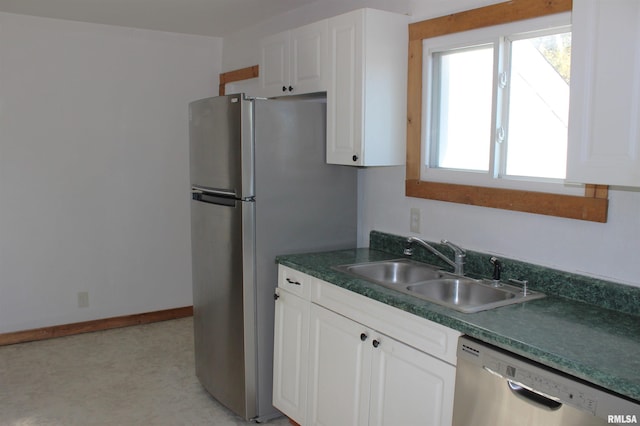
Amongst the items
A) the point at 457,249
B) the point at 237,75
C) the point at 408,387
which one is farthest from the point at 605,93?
the point at 237,75

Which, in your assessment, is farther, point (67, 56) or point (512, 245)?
point (67, 56)

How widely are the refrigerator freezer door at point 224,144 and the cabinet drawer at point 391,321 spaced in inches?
27.1

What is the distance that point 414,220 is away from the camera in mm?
2994

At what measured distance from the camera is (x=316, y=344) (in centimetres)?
268

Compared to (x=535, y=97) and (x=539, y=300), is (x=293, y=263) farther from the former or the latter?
(x=535, y=97)

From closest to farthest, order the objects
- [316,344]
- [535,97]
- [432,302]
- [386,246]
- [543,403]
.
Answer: [543,403] < [432,302] < [535,97] < [316,344] < [386,246]

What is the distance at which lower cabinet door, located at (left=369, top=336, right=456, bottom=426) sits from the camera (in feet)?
6.58

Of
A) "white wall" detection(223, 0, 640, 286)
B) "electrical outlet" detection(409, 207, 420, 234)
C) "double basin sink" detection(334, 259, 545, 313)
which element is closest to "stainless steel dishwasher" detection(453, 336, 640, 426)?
"double basin sink" detection(334, 259, 545, 313)

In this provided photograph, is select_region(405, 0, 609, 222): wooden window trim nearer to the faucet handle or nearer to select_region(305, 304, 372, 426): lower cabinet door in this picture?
the faucet handle

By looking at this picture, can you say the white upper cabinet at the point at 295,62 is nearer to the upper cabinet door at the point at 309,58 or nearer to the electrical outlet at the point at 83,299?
the upper cabinet door at the point at 309,58

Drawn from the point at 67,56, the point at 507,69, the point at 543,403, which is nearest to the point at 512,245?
the point at 507,69

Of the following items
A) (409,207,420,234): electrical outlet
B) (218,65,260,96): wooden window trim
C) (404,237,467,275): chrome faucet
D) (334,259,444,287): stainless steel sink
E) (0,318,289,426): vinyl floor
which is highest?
(218,65,260,96): wooden window trim

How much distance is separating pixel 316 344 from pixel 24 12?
3.08 m

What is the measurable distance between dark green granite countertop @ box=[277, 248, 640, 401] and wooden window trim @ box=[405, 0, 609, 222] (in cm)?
37
